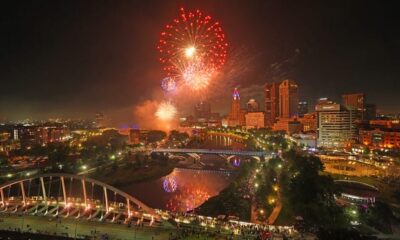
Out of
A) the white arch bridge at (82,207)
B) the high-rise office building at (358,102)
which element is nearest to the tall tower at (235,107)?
the high-rise office building at (358,102)

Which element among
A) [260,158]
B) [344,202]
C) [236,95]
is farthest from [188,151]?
[236,95]

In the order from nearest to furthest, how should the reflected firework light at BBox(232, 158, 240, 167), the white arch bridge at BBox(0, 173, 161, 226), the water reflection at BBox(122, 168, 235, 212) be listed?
the white arch bridge at BBox(0, 173, 161, 226), the water reflection at BBox(122, 168, 235, 212), the reflected firework light at BBox(232, 158, 240, 167)

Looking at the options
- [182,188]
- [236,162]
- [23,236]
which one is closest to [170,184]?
[182,188]

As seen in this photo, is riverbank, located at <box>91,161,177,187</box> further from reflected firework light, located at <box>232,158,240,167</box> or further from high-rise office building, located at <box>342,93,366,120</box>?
high-rise office building, located at <box>342,93,366,120</box>

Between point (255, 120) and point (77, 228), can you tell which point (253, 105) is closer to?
point (255, 120)

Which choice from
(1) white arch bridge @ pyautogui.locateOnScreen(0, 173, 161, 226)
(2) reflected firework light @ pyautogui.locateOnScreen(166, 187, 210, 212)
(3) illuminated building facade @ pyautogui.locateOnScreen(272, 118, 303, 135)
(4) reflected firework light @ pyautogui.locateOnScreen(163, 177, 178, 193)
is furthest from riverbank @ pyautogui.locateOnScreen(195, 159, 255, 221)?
(3) illuminated building facade @ pyautogui.locateOnScreen(272, 118, 303, 135)
